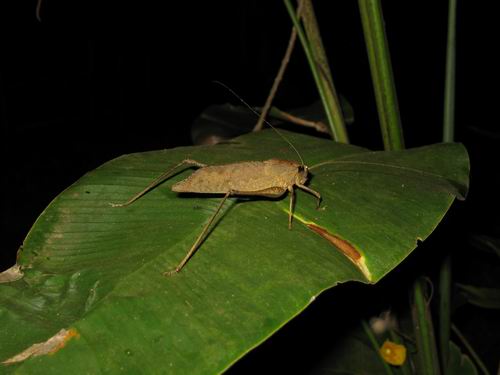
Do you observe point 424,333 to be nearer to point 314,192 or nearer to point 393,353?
point 393,353

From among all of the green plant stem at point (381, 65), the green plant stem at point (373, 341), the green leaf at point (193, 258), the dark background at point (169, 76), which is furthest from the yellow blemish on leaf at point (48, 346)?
the dark background at point (169, 76)

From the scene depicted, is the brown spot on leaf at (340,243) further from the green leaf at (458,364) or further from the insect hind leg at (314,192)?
the green leaf at (458,364)

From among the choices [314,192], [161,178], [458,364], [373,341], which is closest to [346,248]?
[314,192]

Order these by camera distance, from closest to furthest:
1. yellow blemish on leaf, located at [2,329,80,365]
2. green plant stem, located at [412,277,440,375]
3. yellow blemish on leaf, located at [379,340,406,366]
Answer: yellow blemish on leaf, located at [2,329,80,365] → green plant stem, located at [412,277,440,375] → yellow blemish on leaf, located at [379,340,406,366]

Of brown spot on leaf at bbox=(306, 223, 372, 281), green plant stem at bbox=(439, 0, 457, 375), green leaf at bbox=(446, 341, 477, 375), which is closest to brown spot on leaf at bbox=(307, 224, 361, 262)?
brown spot on leaf at bbox=(306, 223, 372, 281)

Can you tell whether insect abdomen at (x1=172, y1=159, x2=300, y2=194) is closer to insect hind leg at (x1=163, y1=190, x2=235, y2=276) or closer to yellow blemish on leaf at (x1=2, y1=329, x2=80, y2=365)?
insect hind leg at (x1=163, y1=190, x2=235, y2=276)

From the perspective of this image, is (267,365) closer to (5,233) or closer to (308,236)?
(308,236)
